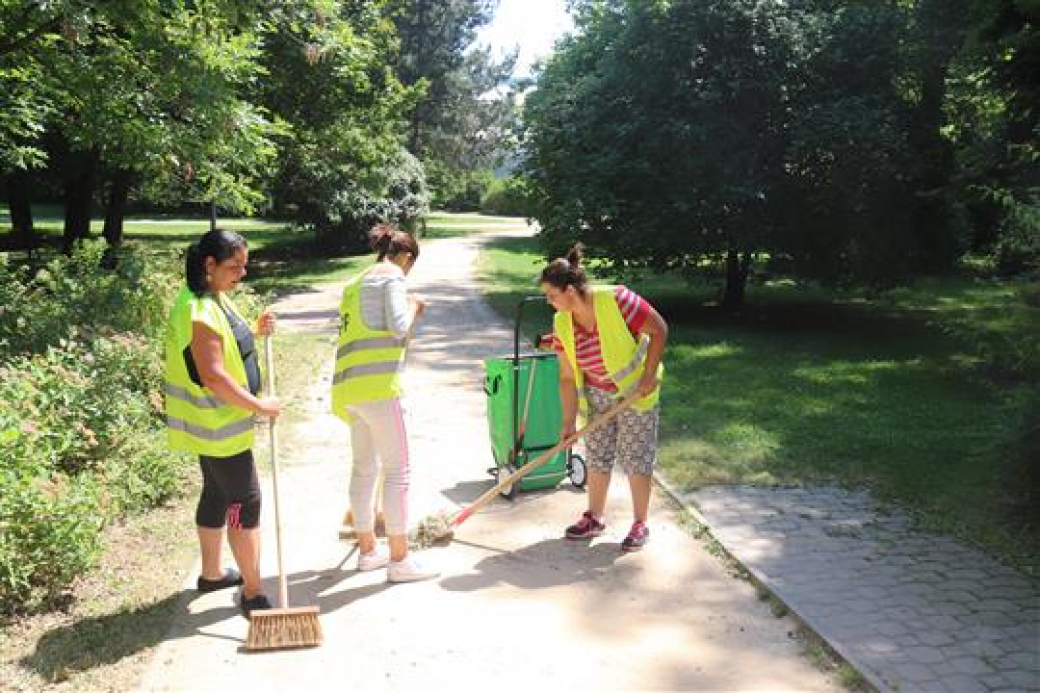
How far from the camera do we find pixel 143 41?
389 inches

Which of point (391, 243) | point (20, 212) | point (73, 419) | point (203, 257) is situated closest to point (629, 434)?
point (391, 243)

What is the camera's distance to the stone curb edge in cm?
413

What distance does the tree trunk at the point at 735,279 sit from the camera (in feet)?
52.9

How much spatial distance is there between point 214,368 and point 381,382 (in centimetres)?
90

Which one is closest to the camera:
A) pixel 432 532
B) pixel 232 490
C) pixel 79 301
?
pixel 232 490

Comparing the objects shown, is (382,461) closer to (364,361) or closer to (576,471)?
(364,361)

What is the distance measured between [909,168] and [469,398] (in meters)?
7.90

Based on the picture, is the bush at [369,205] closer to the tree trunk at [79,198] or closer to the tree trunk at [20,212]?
the tree trunk at [79,198]

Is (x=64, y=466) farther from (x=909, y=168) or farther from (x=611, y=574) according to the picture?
(x=909, y=168)

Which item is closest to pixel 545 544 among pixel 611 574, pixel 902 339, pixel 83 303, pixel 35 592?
pixel 611 574

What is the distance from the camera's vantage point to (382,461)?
504 centimetres

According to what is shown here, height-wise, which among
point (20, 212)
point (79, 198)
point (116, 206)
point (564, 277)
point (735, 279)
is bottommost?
point (735, 279)

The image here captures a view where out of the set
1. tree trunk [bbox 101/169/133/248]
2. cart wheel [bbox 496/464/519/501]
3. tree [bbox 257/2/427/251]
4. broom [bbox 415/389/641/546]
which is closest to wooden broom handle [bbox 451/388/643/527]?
broom [bbox 415/389/641/546]

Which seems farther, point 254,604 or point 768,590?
point 768,590
